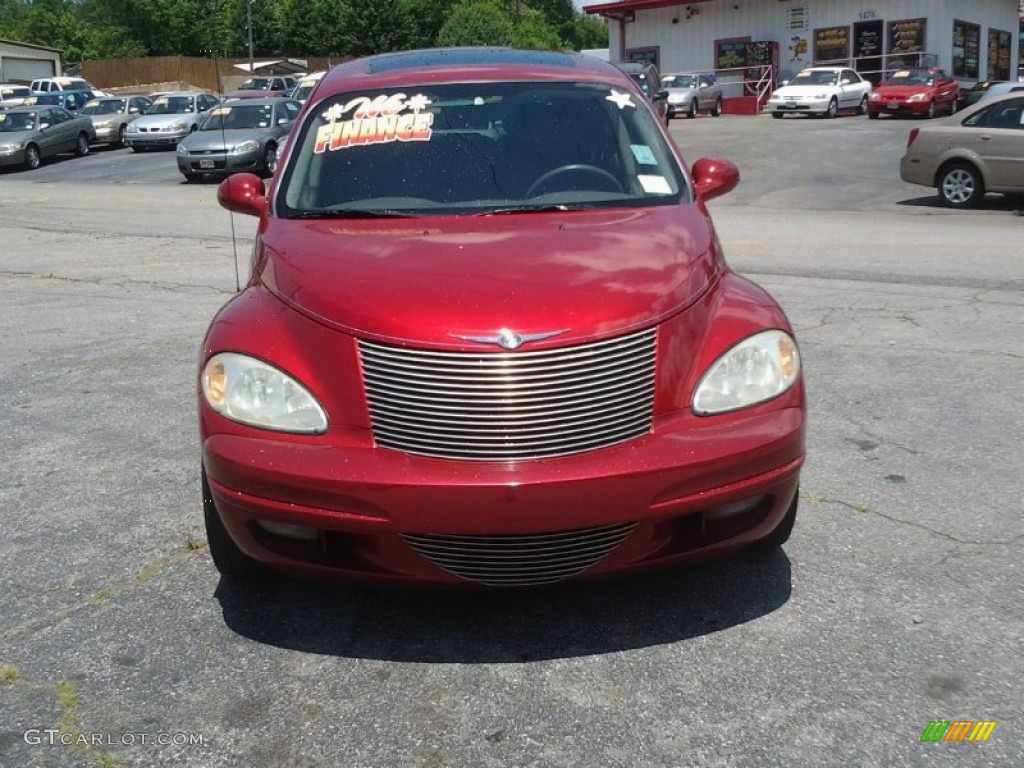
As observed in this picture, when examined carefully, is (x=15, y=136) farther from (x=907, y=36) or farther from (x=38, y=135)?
(x=907, y=36)

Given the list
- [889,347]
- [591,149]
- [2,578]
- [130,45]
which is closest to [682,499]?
[591,149]

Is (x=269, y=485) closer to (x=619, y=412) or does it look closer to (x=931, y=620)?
(x=619, y=412)

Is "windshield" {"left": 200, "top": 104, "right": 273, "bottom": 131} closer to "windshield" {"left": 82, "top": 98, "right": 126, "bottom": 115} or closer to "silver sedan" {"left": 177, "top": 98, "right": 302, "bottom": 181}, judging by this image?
"silver sedan" {"left": 177, "top": 98, "right": 302, "bottom": 181}

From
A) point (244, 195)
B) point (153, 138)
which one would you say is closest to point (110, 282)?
point (244, 195)

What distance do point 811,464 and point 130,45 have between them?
87880mm

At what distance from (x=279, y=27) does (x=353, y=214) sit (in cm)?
7794

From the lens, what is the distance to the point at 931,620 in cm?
352

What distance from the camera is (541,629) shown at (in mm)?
3518

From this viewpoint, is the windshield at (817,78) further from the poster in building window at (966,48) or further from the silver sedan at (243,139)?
the silver sedan at (243,139)

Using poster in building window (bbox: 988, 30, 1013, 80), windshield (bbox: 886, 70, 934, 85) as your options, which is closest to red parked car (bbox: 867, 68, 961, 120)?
windshield (bbox: 886, 70, 934, 85)

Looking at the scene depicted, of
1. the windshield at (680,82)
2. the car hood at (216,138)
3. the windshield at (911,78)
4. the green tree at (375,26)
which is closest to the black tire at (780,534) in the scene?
the car hood at (216,138)

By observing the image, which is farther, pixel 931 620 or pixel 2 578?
pixel 2 578

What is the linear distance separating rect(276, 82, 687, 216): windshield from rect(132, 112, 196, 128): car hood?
29791 millimetres

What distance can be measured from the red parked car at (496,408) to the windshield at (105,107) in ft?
113
